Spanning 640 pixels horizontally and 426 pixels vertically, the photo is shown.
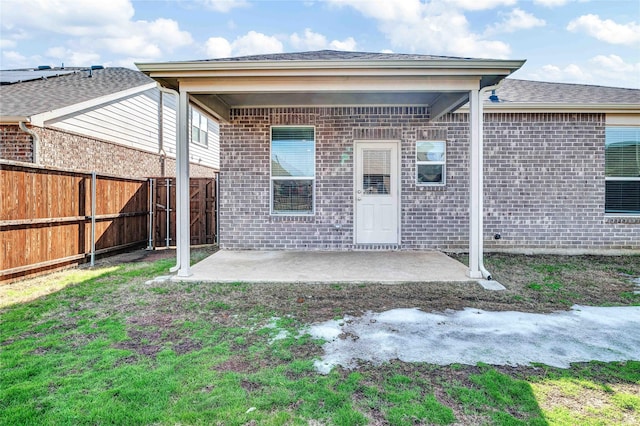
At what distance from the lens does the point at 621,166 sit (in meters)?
7.53

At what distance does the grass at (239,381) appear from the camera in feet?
6.68

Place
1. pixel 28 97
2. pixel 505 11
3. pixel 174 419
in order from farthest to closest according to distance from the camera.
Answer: pixel 505 11 → pixel 28 97 → pixel 174 419

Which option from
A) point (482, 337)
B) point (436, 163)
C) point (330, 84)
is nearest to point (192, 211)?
point (330, 84)

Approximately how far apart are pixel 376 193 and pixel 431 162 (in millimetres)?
1337

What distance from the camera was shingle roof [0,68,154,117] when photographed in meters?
7.83

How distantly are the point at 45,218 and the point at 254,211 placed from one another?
3.52 meters

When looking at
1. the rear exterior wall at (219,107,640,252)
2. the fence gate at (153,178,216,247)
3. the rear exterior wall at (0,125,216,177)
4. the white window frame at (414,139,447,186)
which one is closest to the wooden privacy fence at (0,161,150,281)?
the rear exterior wall at (0,125,216,177)

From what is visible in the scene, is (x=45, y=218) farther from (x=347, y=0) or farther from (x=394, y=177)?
(x=347, y=0)

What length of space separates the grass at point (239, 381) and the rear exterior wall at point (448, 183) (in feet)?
12.5

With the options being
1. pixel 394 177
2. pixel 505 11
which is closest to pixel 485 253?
pixel 394 177

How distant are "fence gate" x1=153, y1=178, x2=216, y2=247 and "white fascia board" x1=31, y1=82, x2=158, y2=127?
2.45 metres

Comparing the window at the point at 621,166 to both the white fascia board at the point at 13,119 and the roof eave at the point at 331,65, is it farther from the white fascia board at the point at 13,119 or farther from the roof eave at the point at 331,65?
the white fascia board at the point at 13,119

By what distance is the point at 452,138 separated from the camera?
7.48 meters

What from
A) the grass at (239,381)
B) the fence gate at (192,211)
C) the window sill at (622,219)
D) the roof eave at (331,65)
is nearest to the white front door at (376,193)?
the roof eave at (331,65)
